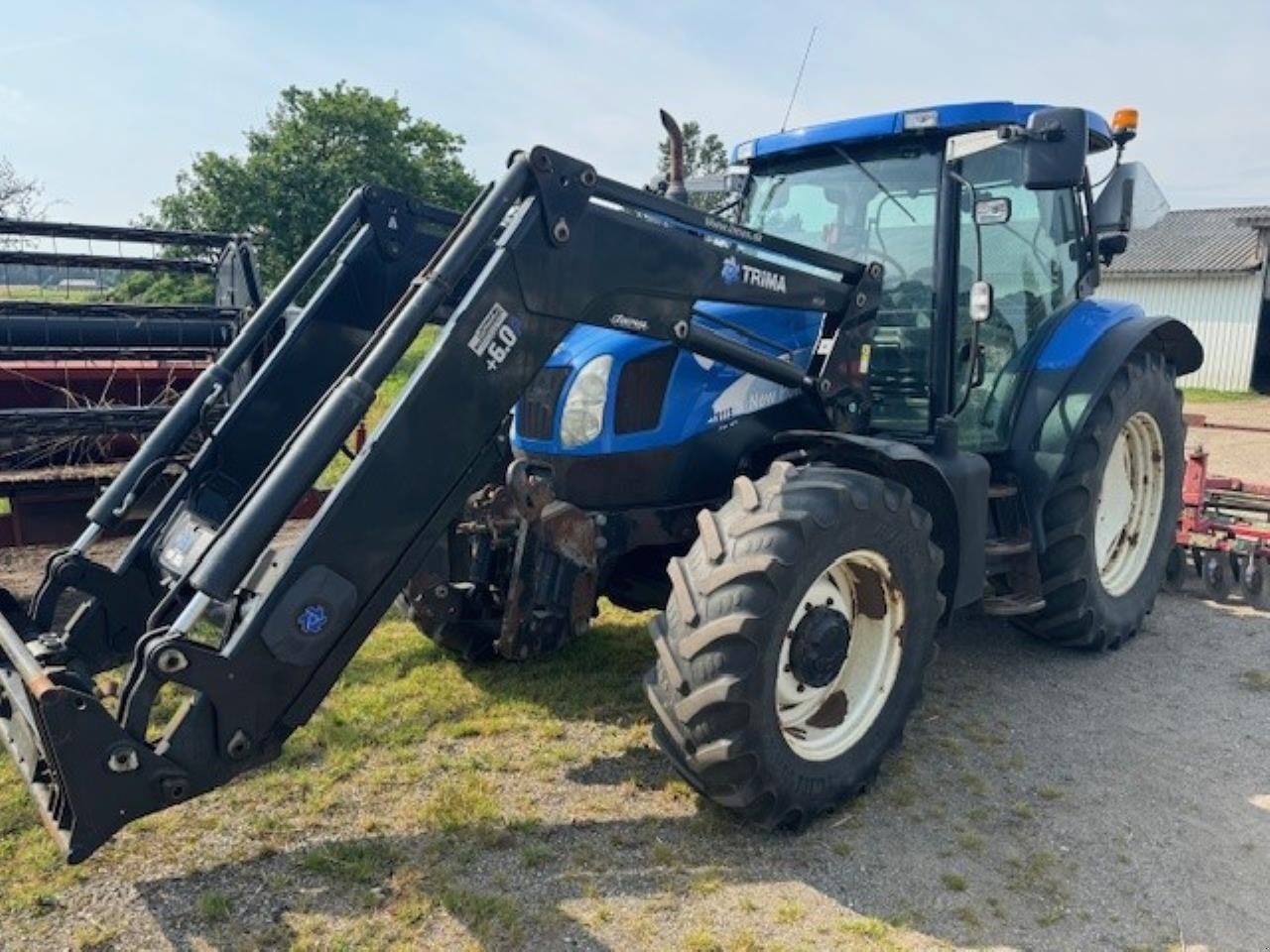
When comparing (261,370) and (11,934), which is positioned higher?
(261,370)

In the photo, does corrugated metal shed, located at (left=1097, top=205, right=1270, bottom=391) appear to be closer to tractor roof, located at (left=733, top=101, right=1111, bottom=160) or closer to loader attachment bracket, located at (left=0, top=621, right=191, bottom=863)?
tractor roof, located at (left=733, top=101, right=1111, bottom=160)

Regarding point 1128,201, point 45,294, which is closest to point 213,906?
point 1128,201

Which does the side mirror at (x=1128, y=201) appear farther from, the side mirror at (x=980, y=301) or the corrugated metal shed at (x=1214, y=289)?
the corrugated metal shed at (x=1214, y=289)

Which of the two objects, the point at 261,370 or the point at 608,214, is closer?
the point at 608,214

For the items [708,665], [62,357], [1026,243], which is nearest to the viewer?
[708,665]

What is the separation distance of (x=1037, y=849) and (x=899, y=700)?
65 cm

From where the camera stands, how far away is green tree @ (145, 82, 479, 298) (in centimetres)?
2809

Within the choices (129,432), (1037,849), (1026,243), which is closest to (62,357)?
(129,432)

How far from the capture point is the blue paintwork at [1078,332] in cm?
477

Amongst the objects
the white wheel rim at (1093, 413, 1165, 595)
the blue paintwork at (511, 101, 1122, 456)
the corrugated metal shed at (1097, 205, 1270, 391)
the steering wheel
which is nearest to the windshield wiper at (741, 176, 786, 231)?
the blue paintwork at (511, 101, 1122, 456)

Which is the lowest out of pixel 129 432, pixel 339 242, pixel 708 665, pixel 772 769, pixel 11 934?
pixel 11 934

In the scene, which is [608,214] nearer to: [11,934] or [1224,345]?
[11,934]

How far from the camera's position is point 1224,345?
23.9 m

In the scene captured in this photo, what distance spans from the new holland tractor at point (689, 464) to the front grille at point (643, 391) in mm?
15
